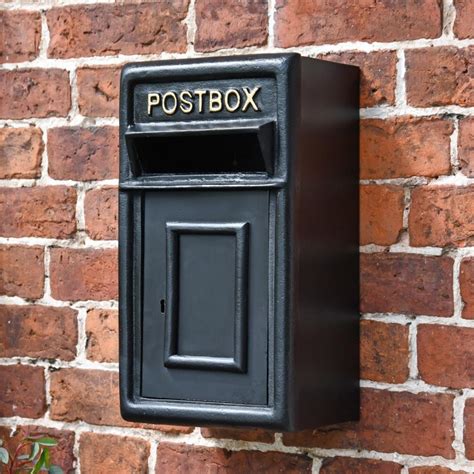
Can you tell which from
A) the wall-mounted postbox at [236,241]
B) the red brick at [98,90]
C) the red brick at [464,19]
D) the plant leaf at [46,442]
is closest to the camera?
the wall-mounted postbox at [236,241]

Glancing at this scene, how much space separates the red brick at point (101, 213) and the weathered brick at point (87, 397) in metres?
0.25

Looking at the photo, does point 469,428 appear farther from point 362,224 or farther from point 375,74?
point 375,74

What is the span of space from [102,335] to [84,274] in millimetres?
115

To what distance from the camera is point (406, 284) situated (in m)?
1.90

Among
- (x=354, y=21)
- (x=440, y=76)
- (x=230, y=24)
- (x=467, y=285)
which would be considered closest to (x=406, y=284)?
(x=467, y=285)

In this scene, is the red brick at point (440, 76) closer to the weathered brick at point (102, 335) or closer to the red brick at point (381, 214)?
the red brick at point (381, 214)

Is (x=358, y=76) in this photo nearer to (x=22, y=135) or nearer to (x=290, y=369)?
(x=290, y=369)

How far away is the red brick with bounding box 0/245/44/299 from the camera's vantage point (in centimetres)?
218

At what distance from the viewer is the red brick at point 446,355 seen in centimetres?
186

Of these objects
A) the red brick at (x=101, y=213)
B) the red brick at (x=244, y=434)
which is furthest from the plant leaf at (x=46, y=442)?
the red brick at (x=101, y=213)

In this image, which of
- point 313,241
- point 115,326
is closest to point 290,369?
point 313,241

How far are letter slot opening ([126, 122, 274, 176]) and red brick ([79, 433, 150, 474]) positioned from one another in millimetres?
551

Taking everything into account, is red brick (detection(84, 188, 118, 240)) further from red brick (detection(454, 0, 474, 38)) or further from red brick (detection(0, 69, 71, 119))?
red brick (detection(454, 0, 474, 38))

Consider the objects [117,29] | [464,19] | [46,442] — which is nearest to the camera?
[464,19]
